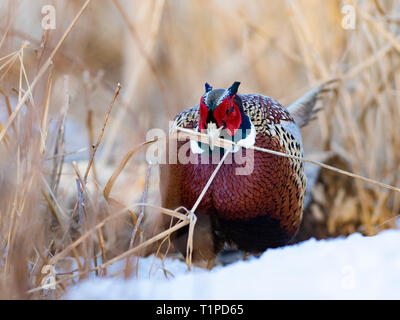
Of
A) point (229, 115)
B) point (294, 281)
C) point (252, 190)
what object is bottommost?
point (294, 281)

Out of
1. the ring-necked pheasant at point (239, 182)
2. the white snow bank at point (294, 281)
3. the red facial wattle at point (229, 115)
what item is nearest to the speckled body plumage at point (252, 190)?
the ring-necked pheasant at point (239, 182)

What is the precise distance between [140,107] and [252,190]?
2107mm

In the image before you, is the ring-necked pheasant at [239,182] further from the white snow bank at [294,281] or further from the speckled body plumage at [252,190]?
the white snow bank at [294,281]

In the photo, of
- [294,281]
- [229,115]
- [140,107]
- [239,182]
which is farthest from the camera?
[140,107]

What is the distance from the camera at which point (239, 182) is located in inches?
76.9

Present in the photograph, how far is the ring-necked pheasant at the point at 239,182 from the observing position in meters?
1.89

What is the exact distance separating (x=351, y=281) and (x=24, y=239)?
1.03 metres

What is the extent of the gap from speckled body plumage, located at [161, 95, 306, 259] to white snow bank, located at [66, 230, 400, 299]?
359mm

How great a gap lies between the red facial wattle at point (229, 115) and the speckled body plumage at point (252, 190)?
0.14m

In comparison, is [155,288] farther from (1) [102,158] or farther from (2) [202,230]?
(1) [102,158]

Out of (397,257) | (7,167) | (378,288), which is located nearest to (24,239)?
(7,167)

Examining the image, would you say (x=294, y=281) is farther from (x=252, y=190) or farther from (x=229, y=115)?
(x=229, y=115)

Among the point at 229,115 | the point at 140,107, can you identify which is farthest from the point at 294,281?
the point at 140,107

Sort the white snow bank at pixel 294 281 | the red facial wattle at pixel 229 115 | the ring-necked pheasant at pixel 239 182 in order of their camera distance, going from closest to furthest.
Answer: the white snow bank at pixel 294 281 → the red facial wattle at pixel 229 115 → the ring-necked pheasant at pixel 239 182
